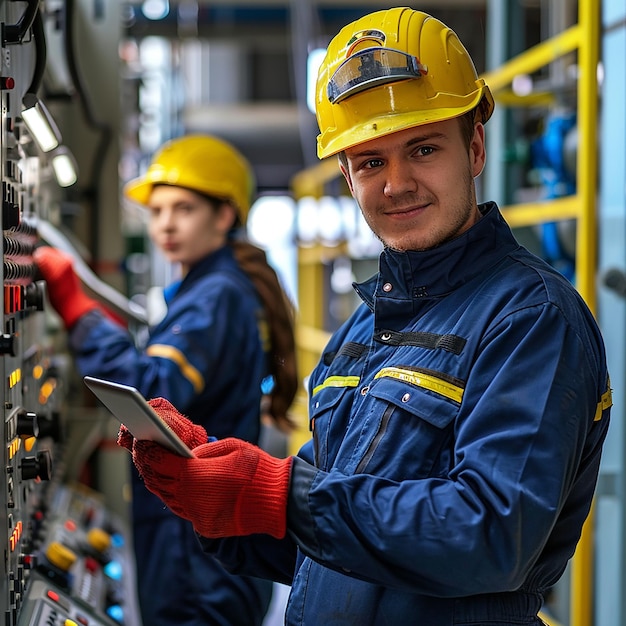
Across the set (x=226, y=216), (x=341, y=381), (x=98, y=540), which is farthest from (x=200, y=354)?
(x=341, y=381)

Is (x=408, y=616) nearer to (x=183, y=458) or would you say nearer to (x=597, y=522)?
(x=183, y=458)

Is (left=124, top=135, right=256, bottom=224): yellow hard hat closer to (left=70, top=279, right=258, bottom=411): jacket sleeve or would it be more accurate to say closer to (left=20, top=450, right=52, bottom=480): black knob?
(left=70, top=279, right=258, bottom=411): jacket sleeve

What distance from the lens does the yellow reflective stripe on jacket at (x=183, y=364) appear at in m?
2.29

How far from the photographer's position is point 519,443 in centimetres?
109

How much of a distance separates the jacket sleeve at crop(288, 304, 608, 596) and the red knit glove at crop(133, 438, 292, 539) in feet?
0.09

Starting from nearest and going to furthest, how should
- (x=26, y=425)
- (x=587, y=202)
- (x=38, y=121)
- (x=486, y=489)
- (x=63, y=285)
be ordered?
(x=486, y=489) < (x=26, y=425) < (x=38, y=121) < (x=63, y=285) < (x=587, y=202)

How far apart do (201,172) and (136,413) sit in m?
1.63

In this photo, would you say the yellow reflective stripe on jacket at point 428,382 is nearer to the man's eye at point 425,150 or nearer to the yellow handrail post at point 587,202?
the man's eye at point 425,150

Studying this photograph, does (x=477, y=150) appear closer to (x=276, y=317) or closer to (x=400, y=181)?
(x=400, y=181)

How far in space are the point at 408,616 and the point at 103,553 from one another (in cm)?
158

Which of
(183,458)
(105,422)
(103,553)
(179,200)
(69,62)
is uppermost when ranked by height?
(69,62)

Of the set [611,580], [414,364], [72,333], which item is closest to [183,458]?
[414,364]

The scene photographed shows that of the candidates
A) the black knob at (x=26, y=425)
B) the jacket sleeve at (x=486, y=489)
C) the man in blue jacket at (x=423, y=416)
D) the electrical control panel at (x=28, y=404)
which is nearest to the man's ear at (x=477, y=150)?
the man in blue jacket at (x=423, y=416)

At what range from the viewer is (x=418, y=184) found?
1.32m
